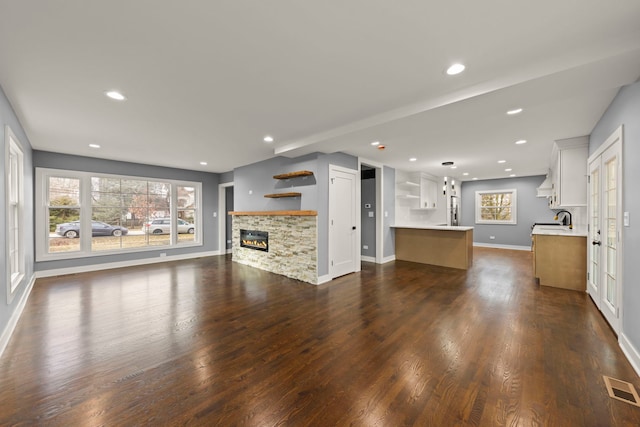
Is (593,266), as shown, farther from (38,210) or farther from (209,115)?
(38,210)

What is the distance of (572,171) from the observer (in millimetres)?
4172

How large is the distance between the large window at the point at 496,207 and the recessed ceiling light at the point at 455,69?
868cm

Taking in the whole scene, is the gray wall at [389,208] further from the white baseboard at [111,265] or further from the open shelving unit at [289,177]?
the white baseboard at [111,265]

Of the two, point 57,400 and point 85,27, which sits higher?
point 85,27

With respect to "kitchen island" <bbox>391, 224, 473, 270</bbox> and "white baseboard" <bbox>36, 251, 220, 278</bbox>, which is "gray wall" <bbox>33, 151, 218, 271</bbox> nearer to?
"white baseboard" <bbox>36, 251, 220, 278</bbox>

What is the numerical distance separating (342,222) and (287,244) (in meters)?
1.20

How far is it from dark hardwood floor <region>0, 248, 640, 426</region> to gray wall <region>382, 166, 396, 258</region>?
8.30 ft

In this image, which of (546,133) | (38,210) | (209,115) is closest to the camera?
(209,115)

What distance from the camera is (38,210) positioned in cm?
513

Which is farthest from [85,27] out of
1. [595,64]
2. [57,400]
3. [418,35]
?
[595,64]

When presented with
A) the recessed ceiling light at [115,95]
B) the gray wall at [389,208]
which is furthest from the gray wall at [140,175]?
the gray wall at [389,208]

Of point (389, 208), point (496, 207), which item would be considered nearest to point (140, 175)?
point (389, 208)

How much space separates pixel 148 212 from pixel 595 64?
8.16m

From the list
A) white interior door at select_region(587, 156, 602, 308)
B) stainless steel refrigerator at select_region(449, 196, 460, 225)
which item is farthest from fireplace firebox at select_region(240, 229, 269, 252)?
stainless steel refrigerator at select_region(449, 196, 460, 225)
